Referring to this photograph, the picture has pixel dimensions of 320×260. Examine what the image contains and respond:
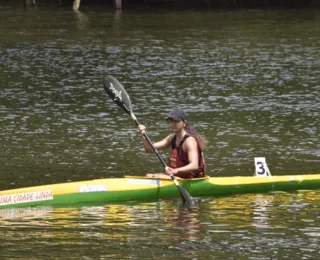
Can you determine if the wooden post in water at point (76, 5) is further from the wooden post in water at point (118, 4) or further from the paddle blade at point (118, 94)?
the paddle blade at point (118, 94)

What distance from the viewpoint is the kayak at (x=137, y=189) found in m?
13.7

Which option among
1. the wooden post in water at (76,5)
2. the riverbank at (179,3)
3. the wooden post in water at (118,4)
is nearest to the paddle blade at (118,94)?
the wooden post in water at (76,5)

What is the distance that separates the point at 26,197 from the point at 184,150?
2345 millimetres

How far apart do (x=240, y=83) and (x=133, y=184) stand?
12520 mm

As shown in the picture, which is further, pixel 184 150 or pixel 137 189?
pixel 184 150

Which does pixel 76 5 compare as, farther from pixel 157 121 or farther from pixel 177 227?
pixel 177 227

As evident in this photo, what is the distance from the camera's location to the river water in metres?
12.2

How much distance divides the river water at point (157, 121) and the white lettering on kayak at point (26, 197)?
0.14m

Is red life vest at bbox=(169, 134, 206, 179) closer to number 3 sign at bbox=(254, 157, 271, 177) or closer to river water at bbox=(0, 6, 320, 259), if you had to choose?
river water at bbox=(0, 6, 320, 259)

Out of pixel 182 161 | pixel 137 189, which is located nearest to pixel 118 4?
pixel 182 161

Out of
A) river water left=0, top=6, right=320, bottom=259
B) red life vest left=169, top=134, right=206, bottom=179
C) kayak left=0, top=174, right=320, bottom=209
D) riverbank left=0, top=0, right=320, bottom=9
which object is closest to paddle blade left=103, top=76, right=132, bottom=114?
river water left=0, top=6, right=320, bottom=259

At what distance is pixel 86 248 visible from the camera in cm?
1166

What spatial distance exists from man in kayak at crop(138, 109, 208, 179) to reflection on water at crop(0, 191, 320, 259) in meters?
0.47

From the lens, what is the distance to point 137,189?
46.8 feet
